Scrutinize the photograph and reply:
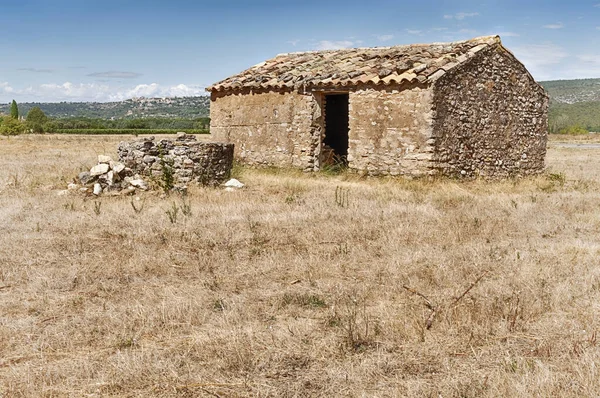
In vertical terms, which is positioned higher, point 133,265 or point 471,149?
point 471,149

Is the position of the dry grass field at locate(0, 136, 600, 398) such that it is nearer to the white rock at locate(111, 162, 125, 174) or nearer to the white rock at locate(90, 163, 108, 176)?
the white rock at locate(90, 163, 108, 176)

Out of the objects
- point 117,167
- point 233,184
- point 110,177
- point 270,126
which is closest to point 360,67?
point 270,126

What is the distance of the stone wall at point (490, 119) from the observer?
13055 millimetres

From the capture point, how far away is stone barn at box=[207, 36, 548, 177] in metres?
12.9

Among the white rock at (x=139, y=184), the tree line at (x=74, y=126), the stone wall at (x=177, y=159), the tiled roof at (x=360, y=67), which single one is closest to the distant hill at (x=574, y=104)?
the tree line at (x=74, y=126)

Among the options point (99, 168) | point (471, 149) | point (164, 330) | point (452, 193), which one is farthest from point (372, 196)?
point (164, 330)

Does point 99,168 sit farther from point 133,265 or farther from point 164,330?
point 164,330

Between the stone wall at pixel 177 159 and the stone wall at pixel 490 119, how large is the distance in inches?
203

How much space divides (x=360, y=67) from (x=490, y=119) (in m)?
3.61

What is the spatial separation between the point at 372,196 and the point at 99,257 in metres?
6.13

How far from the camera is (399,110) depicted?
13.1 meters

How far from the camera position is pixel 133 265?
6262mm

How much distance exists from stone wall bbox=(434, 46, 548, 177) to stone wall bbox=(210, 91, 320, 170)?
3.46m

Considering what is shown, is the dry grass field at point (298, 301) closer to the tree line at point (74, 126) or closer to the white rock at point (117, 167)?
the white rock at point (117, 167)
